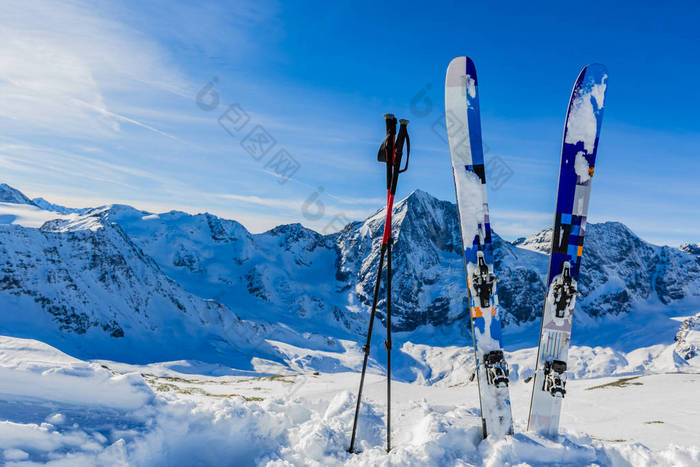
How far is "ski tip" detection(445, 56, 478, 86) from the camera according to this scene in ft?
30.4

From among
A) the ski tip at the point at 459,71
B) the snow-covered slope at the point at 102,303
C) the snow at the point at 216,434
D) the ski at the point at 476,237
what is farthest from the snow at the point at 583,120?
the snow-covered slope at the point at 102,303

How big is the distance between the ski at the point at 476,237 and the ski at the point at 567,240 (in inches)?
40.3

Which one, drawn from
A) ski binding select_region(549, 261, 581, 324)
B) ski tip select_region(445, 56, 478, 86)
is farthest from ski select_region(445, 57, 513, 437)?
ski binding select_region(549, 261, 581, 324)

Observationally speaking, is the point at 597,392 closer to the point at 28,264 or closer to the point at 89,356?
the point at 89,356

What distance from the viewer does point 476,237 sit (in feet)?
28.5

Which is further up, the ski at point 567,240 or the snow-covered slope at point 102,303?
the ski at point 567,240

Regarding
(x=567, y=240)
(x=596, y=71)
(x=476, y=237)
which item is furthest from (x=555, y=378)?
(x=596, y=71)

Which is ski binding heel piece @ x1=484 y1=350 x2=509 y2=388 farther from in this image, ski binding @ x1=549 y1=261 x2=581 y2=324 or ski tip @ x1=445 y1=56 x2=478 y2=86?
ski tip @ x1=445 y1=56 x2=478 y2=86

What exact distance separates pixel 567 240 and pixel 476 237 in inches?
87.2

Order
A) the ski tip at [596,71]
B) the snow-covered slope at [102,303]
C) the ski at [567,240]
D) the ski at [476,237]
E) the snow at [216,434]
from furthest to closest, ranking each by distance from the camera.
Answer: the snow-covered slope at [102,303]
the ski tip at [596,71]
the ski at [567,240]
the ski at [476,237]
the snow at [216,434]

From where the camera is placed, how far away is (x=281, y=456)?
648 centimetres

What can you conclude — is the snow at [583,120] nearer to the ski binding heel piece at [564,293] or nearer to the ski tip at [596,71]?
the ski tip at [596,71]

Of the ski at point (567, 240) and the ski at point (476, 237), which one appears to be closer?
the ski at point (476, 237)

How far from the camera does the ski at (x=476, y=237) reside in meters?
8.02
